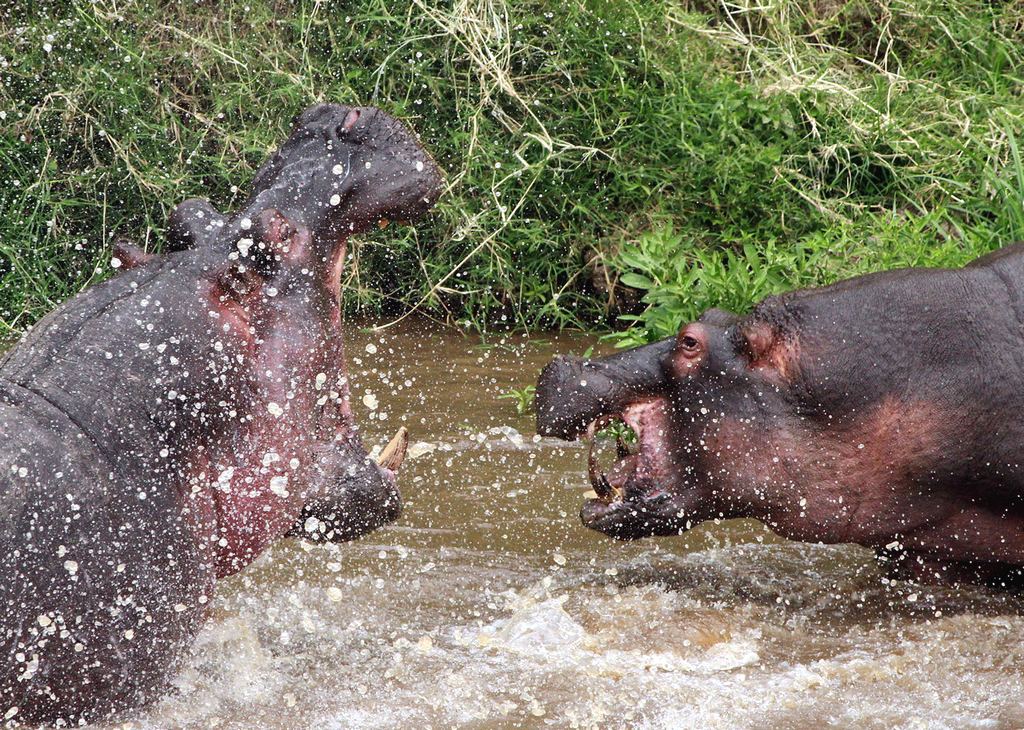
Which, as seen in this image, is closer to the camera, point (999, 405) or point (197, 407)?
point (197, 407)

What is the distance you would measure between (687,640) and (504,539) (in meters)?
0.90

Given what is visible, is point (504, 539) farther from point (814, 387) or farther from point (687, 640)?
point (814, 387)

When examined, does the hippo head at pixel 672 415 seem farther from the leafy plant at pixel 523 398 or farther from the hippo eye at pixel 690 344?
the leafy plant at pixel 523 398

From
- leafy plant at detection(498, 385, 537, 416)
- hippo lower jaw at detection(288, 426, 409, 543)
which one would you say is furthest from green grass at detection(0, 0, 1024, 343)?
hippo lower jaw at detection(288, 426, 409, 543)

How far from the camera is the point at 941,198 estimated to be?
21.3 feet

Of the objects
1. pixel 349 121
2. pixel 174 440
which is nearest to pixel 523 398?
pixel 349 121

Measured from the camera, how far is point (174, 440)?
322 centimetres

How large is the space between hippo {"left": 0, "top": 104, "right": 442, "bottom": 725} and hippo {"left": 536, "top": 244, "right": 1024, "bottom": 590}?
69cm

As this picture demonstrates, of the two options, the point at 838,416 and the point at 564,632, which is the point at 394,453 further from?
the point at 838,416

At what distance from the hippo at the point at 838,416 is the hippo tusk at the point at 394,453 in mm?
439

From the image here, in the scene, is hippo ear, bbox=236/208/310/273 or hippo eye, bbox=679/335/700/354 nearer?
hippo ear, bbox=236/208/310/273

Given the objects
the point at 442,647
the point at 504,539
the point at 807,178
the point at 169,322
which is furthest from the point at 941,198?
the point at 169,322

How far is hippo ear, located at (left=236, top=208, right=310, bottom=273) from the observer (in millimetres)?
3426

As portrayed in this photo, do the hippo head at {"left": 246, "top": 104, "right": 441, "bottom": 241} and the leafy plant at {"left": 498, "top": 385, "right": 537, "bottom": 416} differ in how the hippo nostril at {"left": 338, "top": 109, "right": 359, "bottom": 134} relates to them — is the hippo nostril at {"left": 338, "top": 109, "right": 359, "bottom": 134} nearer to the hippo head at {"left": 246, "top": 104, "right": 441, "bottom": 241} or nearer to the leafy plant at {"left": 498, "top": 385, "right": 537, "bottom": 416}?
the hippo head at {"left": 246, "top": 104, "right": 441, "bottom": 241}
